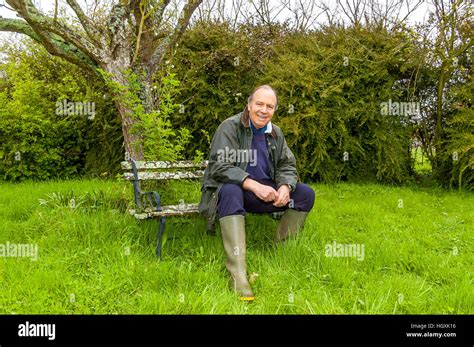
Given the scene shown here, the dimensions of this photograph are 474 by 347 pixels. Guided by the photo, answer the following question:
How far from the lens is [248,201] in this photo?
374 cm

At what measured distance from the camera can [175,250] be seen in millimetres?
3979

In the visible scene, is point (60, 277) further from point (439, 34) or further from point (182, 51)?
point (439, 34)

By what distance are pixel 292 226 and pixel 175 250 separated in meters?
1.16

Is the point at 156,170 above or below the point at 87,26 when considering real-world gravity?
below

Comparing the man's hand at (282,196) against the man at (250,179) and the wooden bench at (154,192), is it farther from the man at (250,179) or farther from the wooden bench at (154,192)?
the wooden bench at (154,192)

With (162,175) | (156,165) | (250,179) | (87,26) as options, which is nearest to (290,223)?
(250,179)

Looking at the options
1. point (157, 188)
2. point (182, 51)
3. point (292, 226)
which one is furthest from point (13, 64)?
point (292, 226)

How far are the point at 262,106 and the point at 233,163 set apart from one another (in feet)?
1.96

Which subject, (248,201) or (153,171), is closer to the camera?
(248,201)

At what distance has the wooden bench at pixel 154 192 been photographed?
12.5ft

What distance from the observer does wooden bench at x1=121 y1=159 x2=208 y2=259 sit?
3.82 metres

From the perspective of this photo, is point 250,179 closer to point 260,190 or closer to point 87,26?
point 260,190

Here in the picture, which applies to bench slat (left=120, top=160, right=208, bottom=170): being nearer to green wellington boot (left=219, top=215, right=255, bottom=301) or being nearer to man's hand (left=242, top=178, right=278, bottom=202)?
man's hand (left=242, top=178, right=278, bottom=202)

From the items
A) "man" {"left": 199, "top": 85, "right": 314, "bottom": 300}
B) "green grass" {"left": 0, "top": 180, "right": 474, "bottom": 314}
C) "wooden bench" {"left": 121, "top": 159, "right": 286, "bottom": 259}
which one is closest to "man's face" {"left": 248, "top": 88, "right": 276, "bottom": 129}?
"man" {"left": 199, "top": 85, "right": 314, "bottom": 300}
